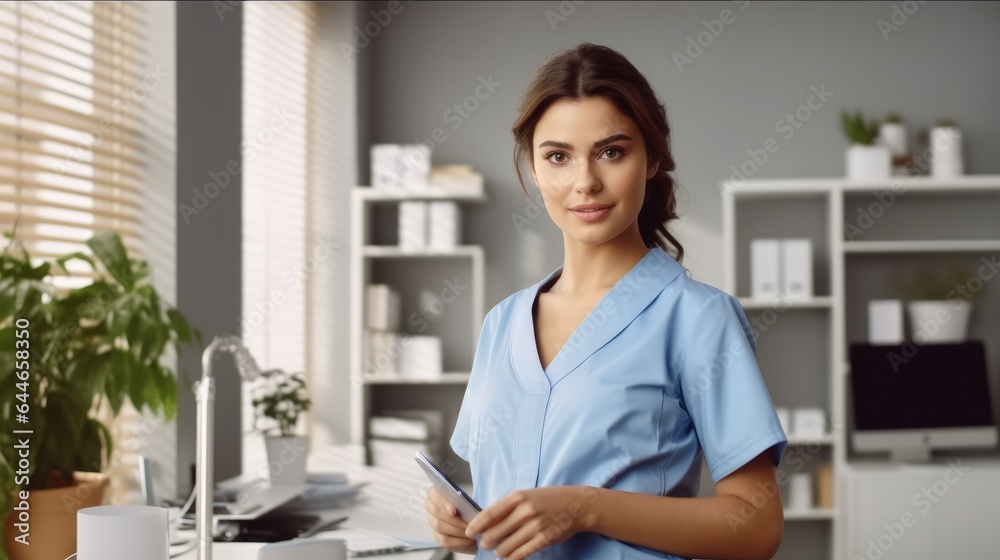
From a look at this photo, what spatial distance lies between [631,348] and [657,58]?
3480 millimetres

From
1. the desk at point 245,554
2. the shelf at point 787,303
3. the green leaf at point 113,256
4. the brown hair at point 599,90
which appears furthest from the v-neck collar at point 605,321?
the shelf at point 787,303

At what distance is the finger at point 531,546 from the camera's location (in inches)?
36.7

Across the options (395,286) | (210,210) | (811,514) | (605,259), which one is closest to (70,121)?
(210,210)

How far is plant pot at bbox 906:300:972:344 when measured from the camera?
3.90 metres

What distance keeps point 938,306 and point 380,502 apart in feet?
8.27

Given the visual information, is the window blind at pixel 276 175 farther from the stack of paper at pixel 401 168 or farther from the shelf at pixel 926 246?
the shelf at pixel 926 246

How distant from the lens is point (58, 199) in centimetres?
227

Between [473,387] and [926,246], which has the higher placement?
[926,246]

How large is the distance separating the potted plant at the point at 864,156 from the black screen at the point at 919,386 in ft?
2.35

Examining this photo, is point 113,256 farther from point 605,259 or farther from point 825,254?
point 825,254

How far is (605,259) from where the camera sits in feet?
3.80

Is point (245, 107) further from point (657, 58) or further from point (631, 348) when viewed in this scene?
point (631, 348)

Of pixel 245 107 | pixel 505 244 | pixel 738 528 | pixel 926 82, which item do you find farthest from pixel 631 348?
pixel 926 82

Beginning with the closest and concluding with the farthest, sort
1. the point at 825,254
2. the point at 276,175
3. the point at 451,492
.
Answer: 1. the point at 451,492
2. the point at 276,175
3. the point at 825,254
